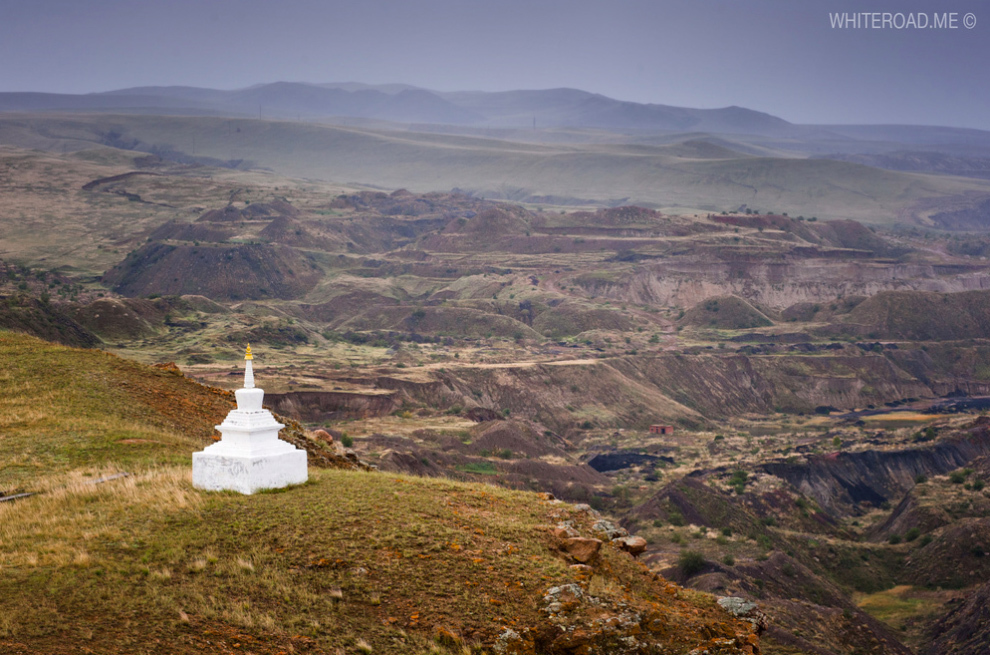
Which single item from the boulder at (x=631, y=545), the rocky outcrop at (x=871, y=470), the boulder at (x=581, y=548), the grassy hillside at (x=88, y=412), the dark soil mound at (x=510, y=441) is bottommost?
the rocky outcrop at (x=871, y=470)

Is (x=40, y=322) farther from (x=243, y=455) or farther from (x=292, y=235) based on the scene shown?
(x=292, y=235)

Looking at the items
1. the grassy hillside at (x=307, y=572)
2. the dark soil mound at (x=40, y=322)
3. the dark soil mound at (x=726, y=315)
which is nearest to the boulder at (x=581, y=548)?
the grassy hillside at (x=307, y=572)

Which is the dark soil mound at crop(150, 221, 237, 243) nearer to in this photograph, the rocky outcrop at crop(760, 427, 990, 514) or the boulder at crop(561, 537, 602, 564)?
the rocky outcrop at crop(760, 427, 990, 514)

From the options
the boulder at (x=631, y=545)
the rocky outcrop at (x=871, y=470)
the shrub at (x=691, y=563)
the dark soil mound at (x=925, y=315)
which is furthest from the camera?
the dark soil mound at (x=925, y=315)

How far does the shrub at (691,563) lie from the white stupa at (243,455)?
1238 inches

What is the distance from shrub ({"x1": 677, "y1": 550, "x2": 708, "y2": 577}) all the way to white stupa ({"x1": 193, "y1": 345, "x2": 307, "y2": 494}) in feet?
103

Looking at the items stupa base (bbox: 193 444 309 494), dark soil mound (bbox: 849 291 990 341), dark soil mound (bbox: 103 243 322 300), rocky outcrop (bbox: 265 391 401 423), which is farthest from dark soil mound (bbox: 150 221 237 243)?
stupa base (bbox: 193 444 309 494)

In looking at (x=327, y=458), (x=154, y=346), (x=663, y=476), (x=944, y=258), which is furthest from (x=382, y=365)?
(x=944, y=258)

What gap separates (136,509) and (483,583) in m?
6.94

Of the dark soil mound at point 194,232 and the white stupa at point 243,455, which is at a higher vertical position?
the white stupa at point 243,455

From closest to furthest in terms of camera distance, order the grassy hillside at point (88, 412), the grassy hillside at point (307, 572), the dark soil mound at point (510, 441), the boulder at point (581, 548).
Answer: the grassy hillside at point (307, 572), the boulder at point (581, 548), the grassy hillside at point (88, 412), the dark soil mound at point (510, 441)

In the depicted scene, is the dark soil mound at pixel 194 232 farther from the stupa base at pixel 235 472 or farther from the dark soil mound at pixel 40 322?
the stupa base at pixel 235 472

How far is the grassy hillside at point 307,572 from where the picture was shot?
15.8 metres

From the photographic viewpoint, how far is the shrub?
1891 inches
